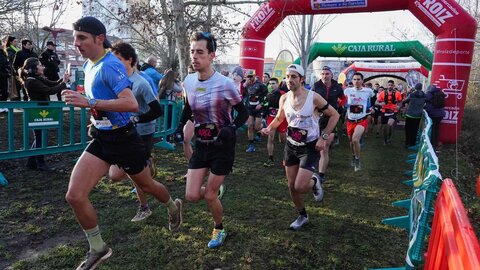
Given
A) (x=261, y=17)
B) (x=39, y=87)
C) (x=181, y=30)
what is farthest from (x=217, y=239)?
(x=261, y=17)

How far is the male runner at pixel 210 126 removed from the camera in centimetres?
360

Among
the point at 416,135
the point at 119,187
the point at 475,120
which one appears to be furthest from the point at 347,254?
the point at 475,120

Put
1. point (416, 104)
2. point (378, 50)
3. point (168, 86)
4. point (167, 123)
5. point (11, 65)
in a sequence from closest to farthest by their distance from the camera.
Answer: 1. point (168, 86)
2. point (167, 123)
3. point (11, 65)
4. point (416, 104)
5. point (378, 50)

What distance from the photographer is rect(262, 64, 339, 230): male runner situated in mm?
4191

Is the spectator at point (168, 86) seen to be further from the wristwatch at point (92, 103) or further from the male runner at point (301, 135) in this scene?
the wristwatch at point (92, 103)

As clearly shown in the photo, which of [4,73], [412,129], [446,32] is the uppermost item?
[446,32]

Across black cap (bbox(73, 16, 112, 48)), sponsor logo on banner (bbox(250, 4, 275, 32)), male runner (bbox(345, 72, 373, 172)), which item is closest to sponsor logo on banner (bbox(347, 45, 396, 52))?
sponsor logo on banner (bbox(250, 4, 275, 32))

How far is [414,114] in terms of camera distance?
1096 cm

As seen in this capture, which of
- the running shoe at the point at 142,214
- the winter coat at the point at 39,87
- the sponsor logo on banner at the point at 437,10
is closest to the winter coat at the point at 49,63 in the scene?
the winter coat at the point at 39,87

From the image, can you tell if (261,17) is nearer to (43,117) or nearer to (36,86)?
(36,86)

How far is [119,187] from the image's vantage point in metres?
5.68

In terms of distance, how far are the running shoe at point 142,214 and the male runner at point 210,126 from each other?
42.0 inches

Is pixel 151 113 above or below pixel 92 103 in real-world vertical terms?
below

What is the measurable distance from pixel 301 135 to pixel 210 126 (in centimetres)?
121
